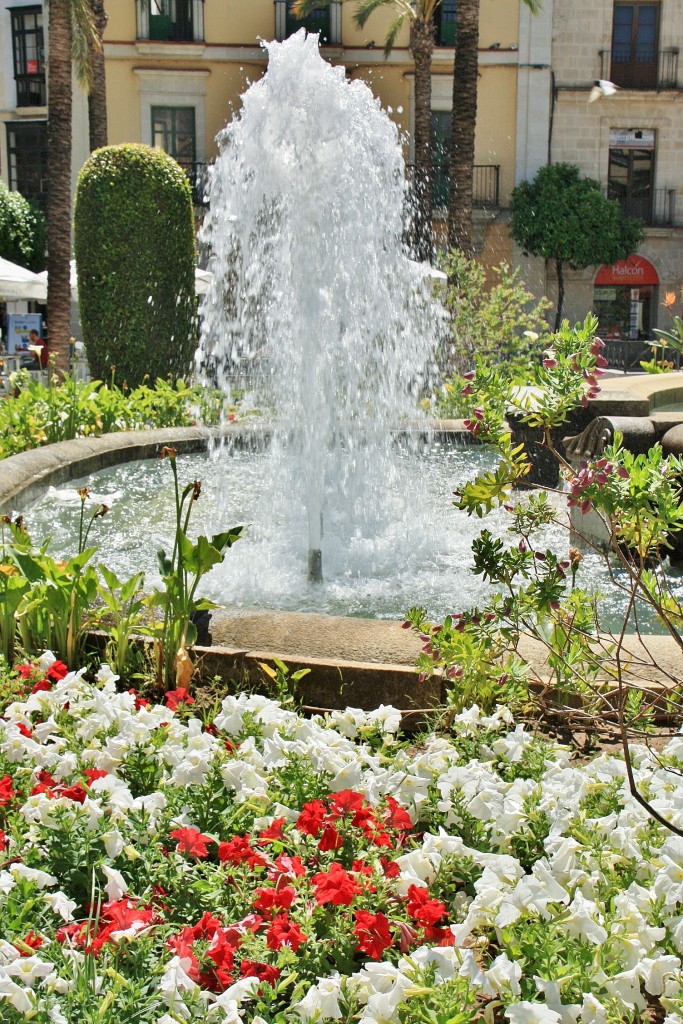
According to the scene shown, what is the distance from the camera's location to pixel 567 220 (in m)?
26.2

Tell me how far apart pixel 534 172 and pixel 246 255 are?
21115 mm

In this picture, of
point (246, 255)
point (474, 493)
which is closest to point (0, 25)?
point (246, 255)

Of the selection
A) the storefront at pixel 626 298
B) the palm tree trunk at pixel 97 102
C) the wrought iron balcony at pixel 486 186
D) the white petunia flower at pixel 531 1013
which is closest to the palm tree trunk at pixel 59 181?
the palm tree trunk at pixel 97 102

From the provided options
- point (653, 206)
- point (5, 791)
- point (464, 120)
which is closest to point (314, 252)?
point (5, 791)

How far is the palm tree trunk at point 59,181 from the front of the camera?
604 inches

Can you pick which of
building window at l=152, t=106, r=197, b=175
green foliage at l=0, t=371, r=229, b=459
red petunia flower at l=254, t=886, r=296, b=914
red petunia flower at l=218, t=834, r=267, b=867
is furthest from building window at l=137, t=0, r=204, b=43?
red petunia flower at l=254, t=886, r=296, b=914

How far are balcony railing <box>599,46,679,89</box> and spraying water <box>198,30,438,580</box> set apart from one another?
23.3m

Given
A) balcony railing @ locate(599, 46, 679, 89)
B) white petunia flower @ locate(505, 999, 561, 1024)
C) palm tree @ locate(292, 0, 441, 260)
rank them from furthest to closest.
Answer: balcony railing @ locate(599, 46, 679, 89) → palm tree @ locate(292, 0, 441, 260) → white petunia flower @ locate(505, 999, 561, 1024)

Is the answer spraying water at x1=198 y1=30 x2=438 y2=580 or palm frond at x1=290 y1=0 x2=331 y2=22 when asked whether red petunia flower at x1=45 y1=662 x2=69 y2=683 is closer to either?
spraying water at x1=198 y1=30 x2=438 y2=580

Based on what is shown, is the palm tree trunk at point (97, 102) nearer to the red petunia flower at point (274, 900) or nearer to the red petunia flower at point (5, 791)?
the red petunia flower at point (5, 791)

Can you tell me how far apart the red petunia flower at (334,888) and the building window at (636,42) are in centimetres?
2904

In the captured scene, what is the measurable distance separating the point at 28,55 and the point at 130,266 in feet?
62.1

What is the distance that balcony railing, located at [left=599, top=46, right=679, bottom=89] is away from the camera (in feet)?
91.6

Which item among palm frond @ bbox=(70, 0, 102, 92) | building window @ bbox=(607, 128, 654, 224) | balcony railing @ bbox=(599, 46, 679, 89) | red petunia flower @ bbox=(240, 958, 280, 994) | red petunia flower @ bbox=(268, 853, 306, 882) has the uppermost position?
balcony railing @ bbox=(599, 46, 679, 89)
